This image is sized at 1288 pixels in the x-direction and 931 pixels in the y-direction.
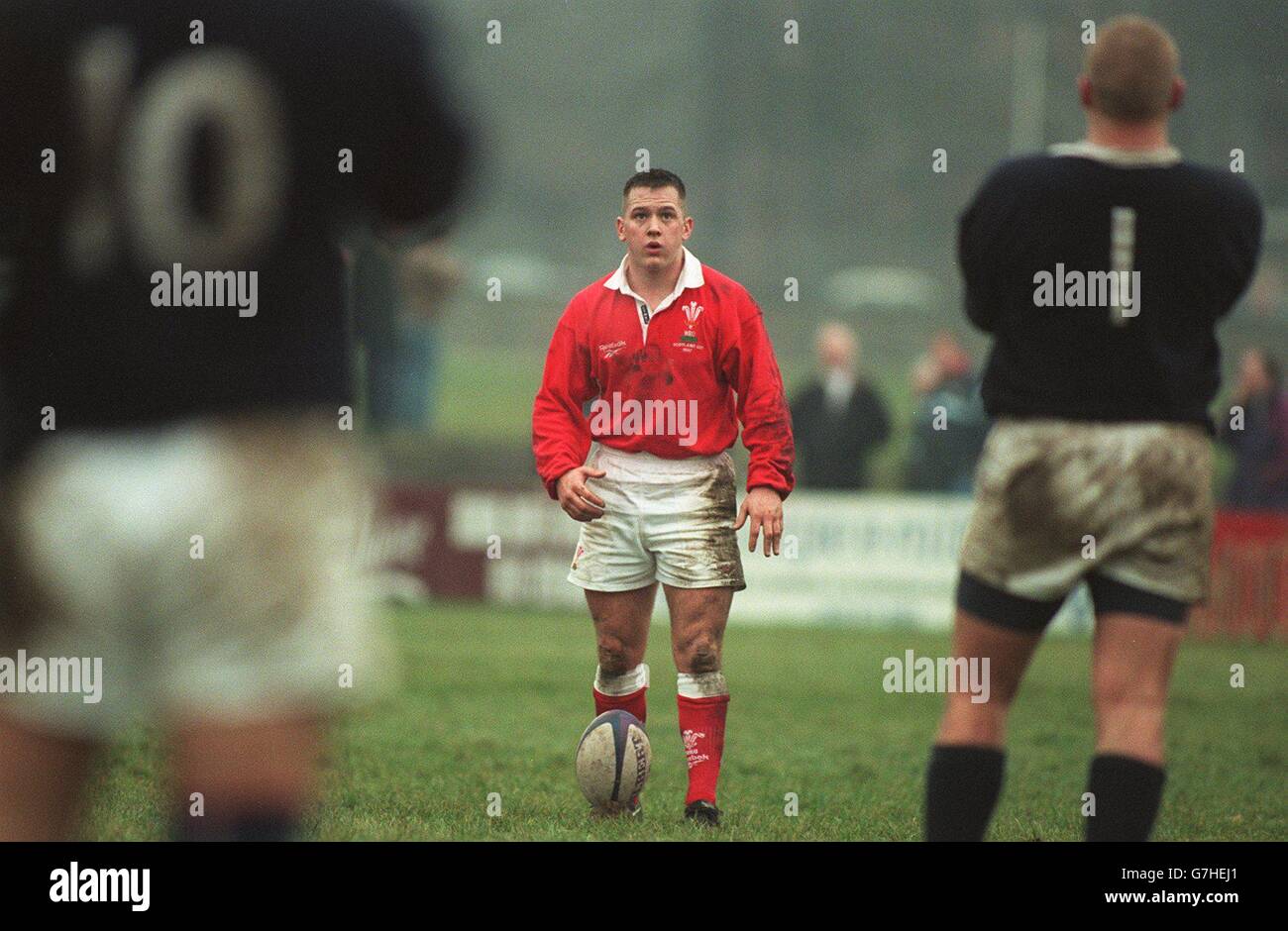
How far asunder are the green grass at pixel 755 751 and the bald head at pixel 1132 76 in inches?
101

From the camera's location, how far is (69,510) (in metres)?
2.69

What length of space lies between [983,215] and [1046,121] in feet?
52.2

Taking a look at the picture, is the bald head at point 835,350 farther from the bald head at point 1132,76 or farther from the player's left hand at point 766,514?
the bald head at point 1132,76

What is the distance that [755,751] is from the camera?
8.21 m

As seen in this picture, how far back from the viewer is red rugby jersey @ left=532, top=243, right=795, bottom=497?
5859 mm

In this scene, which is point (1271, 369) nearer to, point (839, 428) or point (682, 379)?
point (839, 428)

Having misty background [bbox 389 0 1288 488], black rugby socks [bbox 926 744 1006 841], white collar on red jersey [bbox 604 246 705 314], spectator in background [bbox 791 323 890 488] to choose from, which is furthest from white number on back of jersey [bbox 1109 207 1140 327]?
misty background [bbox 389 0 1288 488]

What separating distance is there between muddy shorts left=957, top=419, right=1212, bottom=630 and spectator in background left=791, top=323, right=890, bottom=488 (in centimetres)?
1141

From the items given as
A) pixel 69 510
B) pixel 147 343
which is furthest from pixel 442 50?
pixel 69 510

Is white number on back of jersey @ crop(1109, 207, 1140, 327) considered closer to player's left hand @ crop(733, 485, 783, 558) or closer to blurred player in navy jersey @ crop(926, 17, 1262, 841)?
blurred player in navy jersey @ crop(926, 17, 1262, 841)

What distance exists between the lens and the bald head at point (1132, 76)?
14.4ft

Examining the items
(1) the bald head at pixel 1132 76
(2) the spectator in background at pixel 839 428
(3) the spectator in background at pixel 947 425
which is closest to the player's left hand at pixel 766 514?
(1) the bald head at pixel 1132 76

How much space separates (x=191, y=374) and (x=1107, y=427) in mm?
2383
